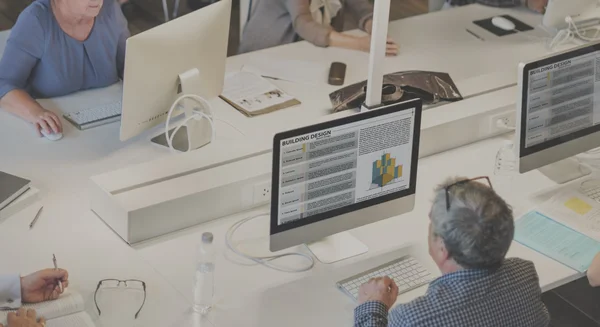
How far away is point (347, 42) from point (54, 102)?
1.30 metres

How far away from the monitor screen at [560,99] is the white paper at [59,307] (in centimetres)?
149

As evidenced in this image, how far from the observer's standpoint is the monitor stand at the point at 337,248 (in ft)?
8.82

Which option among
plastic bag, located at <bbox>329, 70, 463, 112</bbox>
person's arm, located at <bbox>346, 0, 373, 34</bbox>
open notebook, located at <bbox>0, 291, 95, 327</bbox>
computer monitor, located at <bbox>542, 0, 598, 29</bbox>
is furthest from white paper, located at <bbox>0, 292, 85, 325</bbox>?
computer monitor, located at <bbox>542, 0, 598, 29</bbox>

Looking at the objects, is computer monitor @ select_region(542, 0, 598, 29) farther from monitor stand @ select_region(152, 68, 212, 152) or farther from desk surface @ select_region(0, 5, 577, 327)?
monitor stand @ select_region(152, 68, 212, 152)

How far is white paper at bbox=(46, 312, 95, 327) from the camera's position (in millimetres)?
2328

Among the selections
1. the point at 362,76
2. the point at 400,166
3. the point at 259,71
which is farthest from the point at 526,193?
the point at 259,71

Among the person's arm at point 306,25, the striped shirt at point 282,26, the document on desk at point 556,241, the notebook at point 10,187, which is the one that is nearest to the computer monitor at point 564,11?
the striped shirt at point 282,26

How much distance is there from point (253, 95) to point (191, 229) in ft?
2.82

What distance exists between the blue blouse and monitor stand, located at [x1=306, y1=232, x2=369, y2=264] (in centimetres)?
127

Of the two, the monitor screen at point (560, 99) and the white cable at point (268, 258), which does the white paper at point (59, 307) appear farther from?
the monitor screen at point (560, 99)

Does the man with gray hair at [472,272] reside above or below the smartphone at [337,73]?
above

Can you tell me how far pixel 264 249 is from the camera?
8.87 feet

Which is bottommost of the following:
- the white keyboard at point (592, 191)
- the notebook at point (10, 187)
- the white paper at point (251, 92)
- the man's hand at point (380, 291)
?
the white keyboard at point (592, 191)

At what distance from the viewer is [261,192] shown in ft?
9.45
